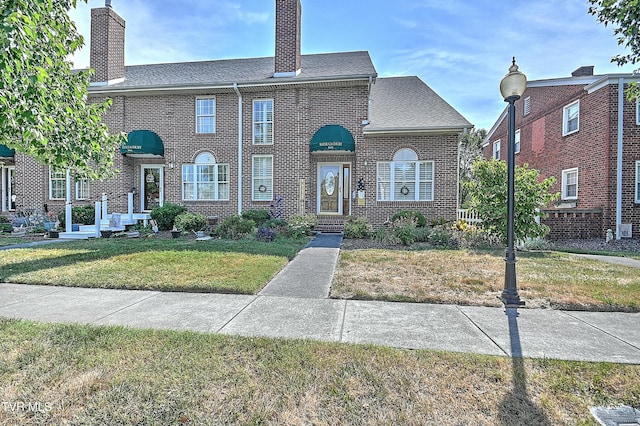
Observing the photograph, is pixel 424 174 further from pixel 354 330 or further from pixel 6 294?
pixel 6 294

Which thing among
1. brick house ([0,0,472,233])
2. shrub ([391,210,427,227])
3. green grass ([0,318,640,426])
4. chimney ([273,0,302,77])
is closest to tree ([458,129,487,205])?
brick house ([0,0,472,233])

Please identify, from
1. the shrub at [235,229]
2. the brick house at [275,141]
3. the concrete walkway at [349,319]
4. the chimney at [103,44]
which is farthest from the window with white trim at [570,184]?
the chimney at [103,44]

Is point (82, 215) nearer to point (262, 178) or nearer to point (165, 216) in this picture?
point (165, 216)

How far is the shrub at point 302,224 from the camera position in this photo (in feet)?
36.8

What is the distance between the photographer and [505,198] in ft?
32.2

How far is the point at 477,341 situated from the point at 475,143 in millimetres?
29291

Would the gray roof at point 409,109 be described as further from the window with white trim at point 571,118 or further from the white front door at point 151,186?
the white front door at point 151,186

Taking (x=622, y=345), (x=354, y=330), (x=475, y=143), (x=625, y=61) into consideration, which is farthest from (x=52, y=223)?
(x=475, y=143)

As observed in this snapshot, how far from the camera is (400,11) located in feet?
31.7

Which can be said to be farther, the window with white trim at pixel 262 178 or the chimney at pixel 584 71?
the chimney at pixel 584 71

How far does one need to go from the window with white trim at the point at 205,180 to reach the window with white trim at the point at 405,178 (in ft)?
22.0

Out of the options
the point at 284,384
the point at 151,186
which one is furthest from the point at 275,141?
the point at 284,384

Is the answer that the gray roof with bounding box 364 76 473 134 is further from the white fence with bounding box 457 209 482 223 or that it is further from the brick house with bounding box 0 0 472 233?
the white fence with bounding box 457 209 482 223

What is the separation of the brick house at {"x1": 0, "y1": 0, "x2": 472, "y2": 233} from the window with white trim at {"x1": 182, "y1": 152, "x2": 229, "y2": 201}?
4 centimetres
